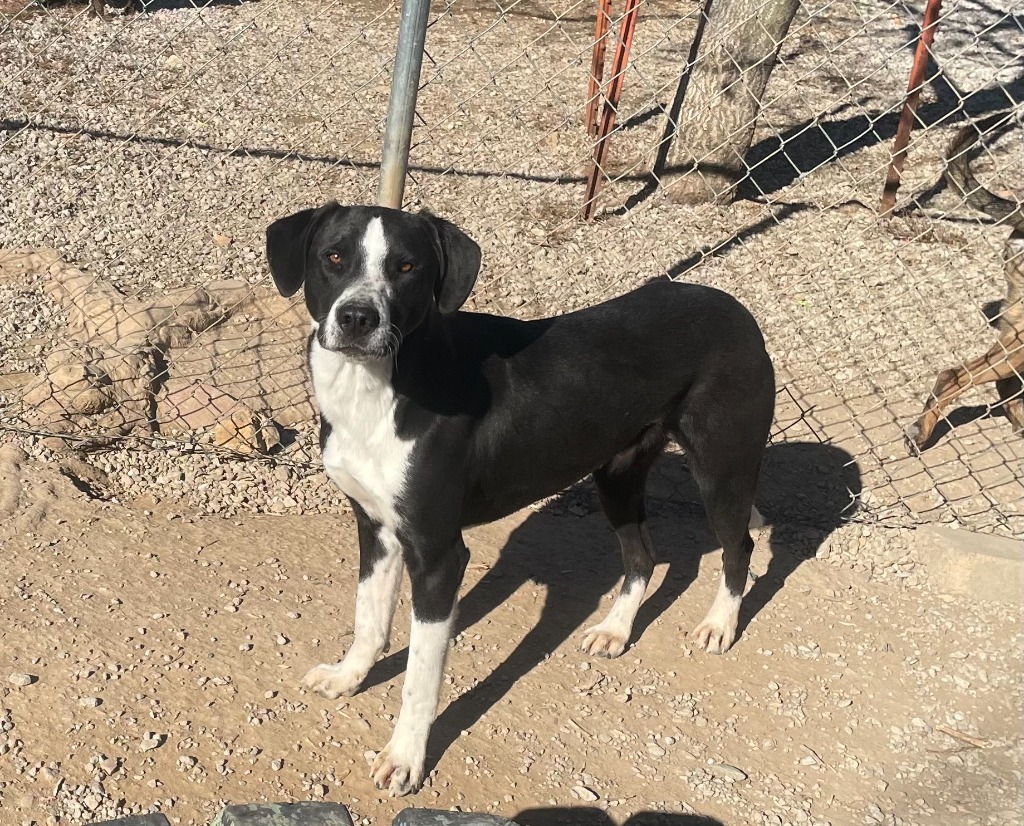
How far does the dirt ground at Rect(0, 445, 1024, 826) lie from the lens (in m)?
3.05

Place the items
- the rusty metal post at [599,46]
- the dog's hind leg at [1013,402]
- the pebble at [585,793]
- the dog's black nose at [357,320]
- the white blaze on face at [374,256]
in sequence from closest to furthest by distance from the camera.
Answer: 1. the dog's black nose at [357,320]
2. the white blaze on face at [374,256]
3. the pebble at [585,793]
4. the dog's hind leg at [1013,402]
5. the rusty metal post at [599,46]

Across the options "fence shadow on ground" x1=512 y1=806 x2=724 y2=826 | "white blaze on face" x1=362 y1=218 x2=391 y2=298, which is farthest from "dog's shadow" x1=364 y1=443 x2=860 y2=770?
"white blaze on face" x1=362 y1=218 x2=391 y2=298

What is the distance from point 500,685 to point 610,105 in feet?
12.5

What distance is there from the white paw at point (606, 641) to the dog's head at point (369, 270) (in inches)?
56.0

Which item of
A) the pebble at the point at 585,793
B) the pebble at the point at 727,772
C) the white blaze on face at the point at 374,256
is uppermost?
the white blaze on face at the point at 374,256

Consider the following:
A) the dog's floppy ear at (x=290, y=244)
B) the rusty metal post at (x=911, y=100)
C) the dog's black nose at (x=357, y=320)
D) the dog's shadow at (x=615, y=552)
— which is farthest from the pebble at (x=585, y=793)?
the rusty metal post at (x=911, y=100)

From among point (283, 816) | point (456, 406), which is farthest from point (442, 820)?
point (456, 406)

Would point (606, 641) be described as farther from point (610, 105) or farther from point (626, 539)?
point (610, 105)

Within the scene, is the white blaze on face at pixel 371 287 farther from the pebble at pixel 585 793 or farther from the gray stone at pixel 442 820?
the pebble at pixel 585 793

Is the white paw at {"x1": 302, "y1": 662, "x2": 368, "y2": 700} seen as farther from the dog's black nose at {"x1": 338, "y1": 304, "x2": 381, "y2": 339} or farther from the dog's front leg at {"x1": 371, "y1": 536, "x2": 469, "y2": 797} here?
the dog's black nose at {"x1": 338, "y1": 304, "x2": 381, "y2": 339}

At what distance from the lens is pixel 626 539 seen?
3.94 metres

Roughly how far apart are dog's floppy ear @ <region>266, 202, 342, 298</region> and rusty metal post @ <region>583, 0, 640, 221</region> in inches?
125

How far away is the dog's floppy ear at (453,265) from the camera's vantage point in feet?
9.79

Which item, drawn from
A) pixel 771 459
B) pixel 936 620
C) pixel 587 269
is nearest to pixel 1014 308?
pixel 771 459
